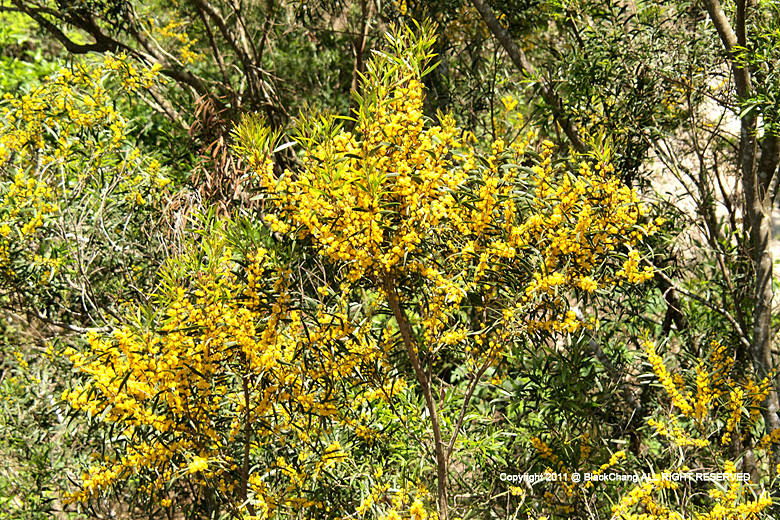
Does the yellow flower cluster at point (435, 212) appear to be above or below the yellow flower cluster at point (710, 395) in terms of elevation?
above

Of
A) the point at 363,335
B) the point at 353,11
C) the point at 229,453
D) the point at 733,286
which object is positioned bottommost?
the point at 229,453

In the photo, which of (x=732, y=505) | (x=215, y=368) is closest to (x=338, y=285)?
(x=215, y=368)

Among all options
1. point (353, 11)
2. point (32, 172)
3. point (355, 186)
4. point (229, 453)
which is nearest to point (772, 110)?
point (355, 186)

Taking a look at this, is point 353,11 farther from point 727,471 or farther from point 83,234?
point 727,471

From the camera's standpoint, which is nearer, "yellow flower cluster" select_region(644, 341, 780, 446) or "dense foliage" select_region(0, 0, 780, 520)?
"dense foliage" select_region(0, 0, 780, 520)

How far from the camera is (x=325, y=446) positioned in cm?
266

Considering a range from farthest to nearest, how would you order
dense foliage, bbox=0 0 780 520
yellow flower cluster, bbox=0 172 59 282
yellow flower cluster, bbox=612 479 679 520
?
1. yellow flower cluster, bbox=0 172 59 282
2. yellow flower cluster, bbox=612 479 679 520
3. dense foliage, bbox=0 0 780 520

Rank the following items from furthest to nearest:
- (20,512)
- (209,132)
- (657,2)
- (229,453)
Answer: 1. (209,132)
2. (20,512)
3. (657,2)
4. (229,453)

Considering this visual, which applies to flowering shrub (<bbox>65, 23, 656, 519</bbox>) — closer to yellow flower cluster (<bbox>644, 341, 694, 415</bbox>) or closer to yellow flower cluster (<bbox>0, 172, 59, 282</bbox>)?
yellow flower cluster (<bbox>644, 341, 694, 415</bbox>)

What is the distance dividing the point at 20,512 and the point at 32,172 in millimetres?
2031

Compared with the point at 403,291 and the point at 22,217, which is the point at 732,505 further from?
the point at 22,217

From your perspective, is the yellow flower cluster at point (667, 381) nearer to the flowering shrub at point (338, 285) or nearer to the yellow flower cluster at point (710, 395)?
the yellow flower cluster at point (710, 395)

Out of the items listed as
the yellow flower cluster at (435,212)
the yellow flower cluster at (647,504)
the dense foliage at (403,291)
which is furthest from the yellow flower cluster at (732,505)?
the yellow flower cluster at (435,212)

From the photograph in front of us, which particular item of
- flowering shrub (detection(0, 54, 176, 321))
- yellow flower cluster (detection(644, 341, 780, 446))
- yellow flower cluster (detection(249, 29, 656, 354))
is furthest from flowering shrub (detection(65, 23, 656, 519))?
flowering shrub (detection(0, 54, 176, 321))
